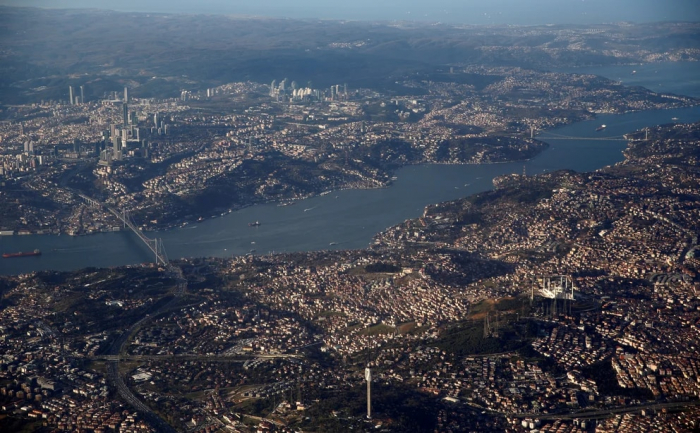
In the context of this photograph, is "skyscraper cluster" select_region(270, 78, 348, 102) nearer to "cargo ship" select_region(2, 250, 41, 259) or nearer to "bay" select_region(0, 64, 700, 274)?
"bay" select_region(0, 64, 700, 274)

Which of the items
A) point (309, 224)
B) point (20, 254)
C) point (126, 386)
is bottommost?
point (20, 254)

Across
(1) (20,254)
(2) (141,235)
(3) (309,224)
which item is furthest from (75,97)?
(3) (309,224)

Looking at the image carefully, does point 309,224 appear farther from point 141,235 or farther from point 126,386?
point 126,386

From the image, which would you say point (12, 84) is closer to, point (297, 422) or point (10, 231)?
point (10, 231)

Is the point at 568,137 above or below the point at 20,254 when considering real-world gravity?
above

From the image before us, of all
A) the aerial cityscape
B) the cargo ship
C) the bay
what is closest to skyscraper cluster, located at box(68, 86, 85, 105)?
the aerial cityscape

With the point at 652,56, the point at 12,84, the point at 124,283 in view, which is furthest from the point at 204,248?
the point at 652,56
